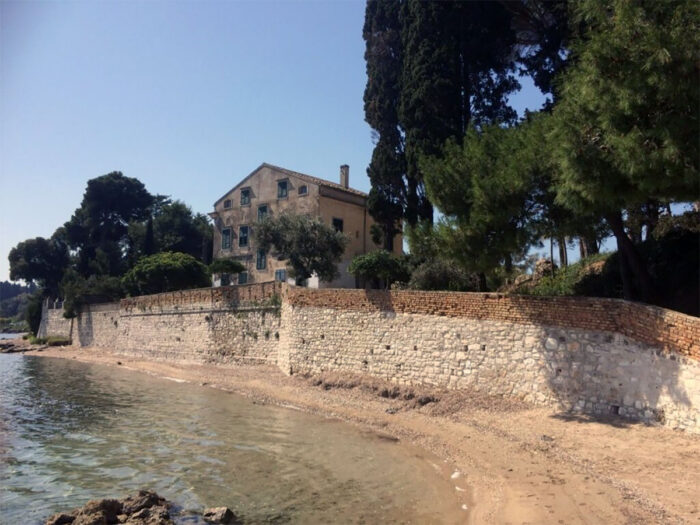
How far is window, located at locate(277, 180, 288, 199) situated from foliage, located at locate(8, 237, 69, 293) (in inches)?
1597

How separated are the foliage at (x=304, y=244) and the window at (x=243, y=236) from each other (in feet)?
37.8

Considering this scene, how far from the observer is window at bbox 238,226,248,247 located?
40.0 metres

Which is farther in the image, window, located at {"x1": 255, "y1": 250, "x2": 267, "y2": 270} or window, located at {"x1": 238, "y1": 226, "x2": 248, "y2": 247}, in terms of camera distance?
window, located at {"x1": 238, "y1": 226, "x2": 248, "y2": 247}

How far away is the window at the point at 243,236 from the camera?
131 ft

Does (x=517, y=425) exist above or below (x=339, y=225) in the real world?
below

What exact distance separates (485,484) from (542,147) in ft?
28.2

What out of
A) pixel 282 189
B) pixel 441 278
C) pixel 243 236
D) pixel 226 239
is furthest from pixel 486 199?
pixel 226 239

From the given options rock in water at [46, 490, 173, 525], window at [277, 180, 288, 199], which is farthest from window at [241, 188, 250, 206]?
rock in water at [46, 490, 173, 525]

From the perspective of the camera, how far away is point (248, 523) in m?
8.32

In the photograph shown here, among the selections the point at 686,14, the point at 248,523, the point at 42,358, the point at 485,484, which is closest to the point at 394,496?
the point at 485,484

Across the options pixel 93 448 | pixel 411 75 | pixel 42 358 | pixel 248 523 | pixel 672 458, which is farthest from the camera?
pixel 42 358

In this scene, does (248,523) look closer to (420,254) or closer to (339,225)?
(420,254)

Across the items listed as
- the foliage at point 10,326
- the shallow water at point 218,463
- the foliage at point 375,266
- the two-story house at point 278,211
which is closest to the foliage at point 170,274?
the two-story house at point 278,211

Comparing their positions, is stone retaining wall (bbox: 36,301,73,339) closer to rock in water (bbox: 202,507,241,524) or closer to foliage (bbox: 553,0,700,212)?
rock in water (bbox: 202,507,241,524)
